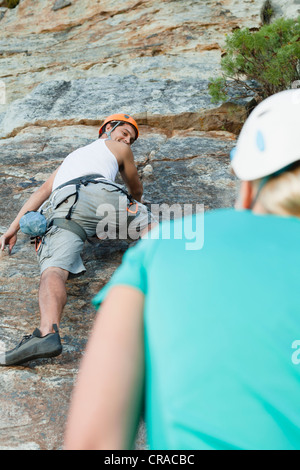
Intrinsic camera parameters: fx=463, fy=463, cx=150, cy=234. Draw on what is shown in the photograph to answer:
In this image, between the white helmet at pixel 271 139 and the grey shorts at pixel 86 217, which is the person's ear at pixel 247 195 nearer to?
the white helmet at pixel 271 139

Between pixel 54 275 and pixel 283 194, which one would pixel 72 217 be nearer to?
pixel 54 275

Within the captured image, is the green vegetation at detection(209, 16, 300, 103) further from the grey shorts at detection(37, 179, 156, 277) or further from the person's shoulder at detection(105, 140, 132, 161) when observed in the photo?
the grey shorts at detection(37, 179, 156, 277)

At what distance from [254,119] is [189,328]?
57 cm

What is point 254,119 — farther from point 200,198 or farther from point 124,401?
point 200,198

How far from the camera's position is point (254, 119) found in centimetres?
115

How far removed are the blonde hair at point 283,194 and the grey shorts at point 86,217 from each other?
265 cm

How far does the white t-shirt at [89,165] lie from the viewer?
4102 millimetres

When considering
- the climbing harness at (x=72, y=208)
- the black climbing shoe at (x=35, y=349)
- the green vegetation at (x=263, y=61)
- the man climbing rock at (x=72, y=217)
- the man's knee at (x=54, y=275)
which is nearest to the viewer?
the black climbing shoe at (x=35, y=349)

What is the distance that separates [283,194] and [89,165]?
3319 millimetres

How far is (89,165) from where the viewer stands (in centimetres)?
414

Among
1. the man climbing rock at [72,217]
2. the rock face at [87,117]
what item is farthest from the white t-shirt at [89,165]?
the rock face at [87,117]

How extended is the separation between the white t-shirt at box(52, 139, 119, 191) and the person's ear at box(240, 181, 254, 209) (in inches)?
121

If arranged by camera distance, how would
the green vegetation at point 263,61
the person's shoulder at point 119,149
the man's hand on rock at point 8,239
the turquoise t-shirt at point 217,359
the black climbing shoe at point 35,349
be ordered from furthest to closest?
the green vegetation at point 263,61 → the person's shoulder at point 119,149 → the man's hand on rock at point 8,239 → the black climbing shoe at point 35,349 → the turquoise t-shirt at point 217,359
